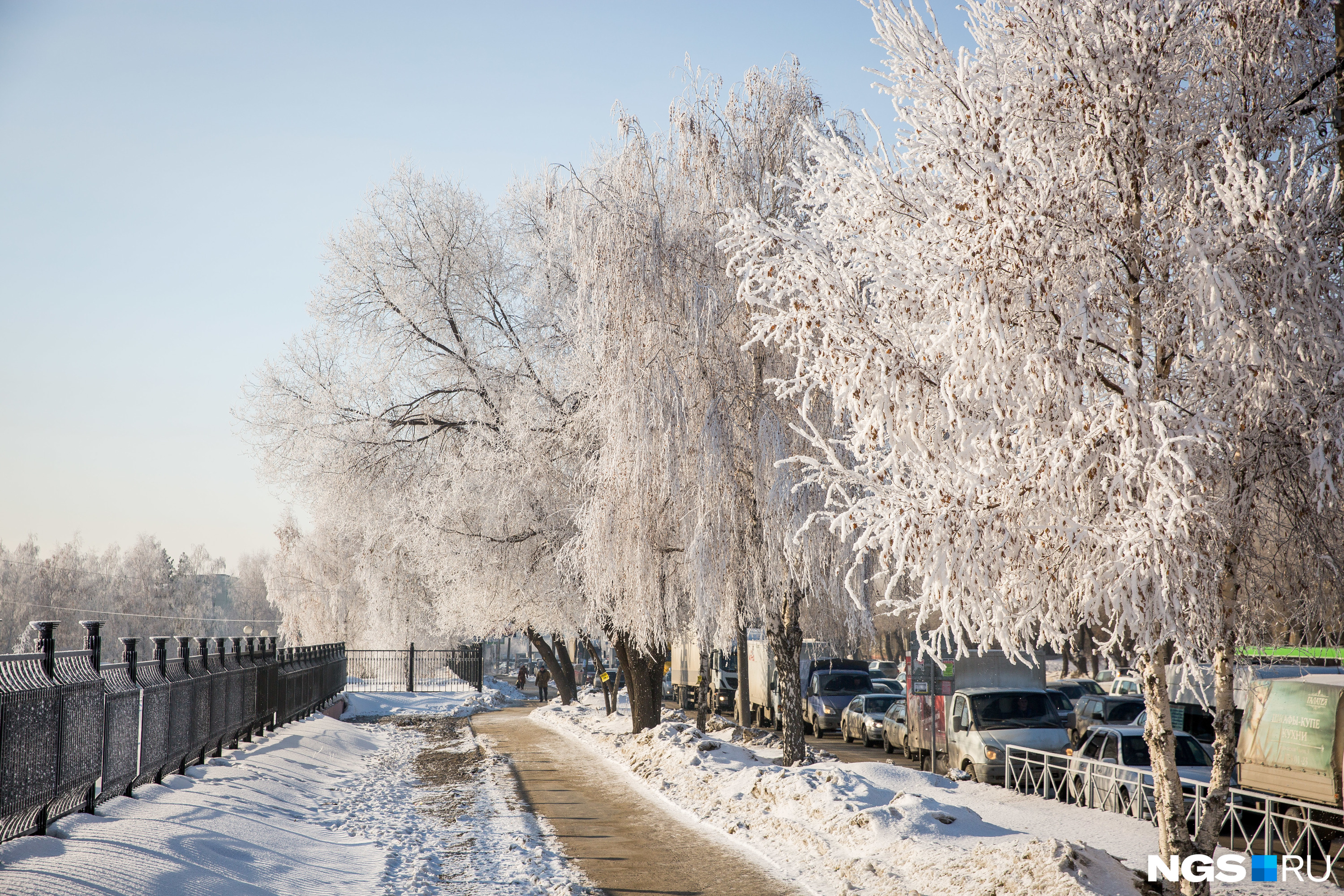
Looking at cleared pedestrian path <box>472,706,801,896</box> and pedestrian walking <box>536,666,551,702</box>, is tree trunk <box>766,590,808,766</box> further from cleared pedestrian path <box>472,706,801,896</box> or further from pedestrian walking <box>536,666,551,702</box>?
pedestrian walking <box>536,666,551,702</box>

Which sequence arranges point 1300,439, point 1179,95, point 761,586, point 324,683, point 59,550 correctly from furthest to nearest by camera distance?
point 59,550 < point 324,683 < point 761,586 < point 1179,95 < point 1300,439

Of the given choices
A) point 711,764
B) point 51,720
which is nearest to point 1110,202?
point 51,720

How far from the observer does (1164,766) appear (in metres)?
6.99

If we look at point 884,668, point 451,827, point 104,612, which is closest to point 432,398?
point 451,827

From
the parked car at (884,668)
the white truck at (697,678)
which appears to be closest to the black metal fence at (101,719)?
the white truck at (697,678)

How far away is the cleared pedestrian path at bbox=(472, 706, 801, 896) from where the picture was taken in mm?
9000

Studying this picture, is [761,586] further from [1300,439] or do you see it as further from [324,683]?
[324,683]

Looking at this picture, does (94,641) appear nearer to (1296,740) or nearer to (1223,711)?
(1223,711)

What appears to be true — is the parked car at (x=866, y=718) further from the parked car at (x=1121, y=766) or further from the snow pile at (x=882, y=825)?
the parked car at (x=1121, y=766)

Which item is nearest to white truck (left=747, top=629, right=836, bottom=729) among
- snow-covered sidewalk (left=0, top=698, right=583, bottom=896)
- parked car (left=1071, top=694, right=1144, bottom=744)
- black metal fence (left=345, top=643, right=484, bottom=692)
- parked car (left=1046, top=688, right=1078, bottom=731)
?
parked car (left=1046, top=688, right=1078, bottom=731)

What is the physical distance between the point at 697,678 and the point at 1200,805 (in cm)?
2634

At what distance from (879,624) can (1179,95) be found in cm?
6062

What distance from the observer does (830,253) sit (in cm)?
771

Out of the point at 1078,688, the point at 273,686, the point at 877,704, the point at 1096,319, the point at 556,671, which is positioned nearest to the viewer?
the point at 1096,319
